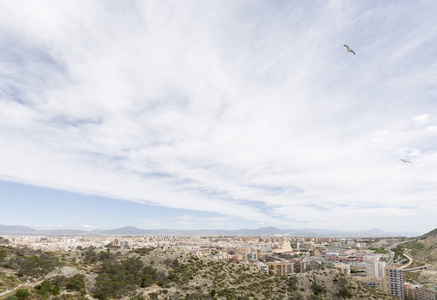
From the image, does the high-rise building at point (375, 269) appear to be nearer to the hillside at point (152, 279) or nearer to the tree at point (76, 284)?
the hillside at point (152, 279)

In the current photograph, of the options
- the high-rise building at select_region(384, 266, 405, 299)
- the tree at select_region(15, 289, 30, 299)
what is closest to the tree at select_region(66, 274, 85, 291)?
the tree at select_region(15, 289, 30, 299)

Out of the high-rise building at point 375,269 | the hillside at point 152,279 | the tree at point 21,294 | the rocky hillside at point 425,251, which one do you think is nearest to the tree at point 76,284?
the hillside at point 152,279

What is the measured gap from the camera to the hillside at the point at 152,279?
32.6 m

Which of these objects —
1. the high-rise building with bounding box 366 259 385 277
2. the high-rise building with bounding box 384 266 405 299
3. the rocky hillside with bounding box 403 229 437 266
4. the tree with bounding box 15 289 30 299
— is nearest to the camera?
the tree with bounding box 15 289 30 299

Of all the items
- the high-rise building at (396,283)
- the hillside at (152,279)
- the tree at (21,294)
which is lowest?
the high-rise building at (396,283)

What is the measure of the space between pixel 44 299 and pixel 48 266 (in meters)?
11.9

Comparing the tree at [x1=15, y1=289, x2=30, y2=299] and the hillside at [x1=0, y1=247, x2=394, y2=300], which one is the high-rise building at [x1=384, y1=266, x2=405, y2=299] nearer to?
the hillside at [x1=0, y1=247, x2=394, y2=300]

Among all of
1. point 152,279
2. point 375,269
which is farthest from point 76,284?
point 375,269

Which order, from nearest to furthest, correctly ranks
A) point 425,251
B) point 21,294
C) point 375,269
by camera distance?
point 21,294, point 375,269, point 425,251

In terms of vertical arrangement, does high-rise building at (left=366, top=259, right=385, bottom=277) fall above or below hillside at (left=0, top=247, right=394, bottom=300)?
below

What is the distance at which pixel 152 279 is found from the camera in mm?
41562

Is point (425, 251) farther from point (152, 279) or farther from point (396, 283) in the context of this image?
point (152, 279)

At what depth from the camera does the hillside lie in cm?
3259

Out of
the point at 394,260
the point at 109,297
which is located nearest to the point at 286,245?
the point at 394,260
